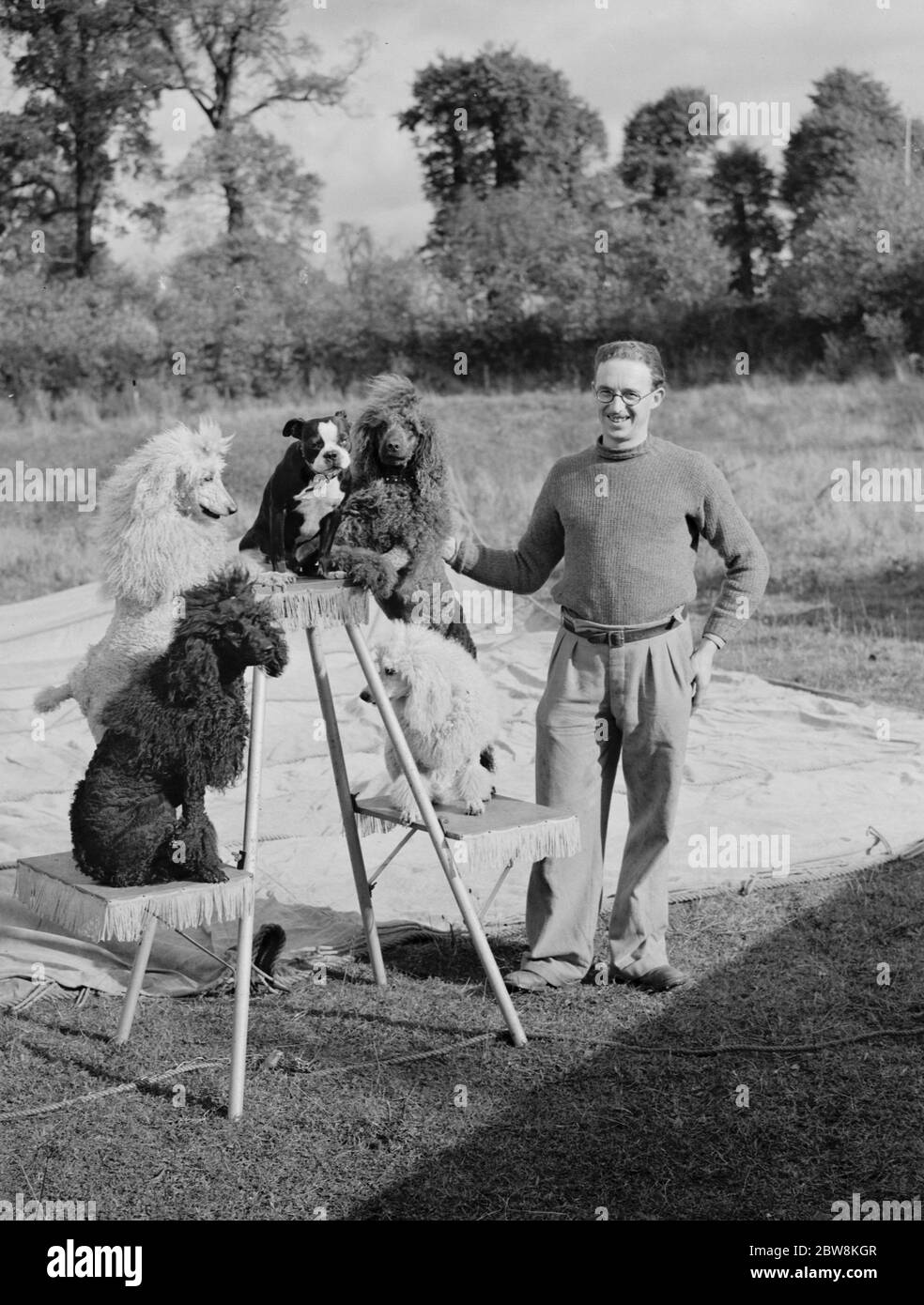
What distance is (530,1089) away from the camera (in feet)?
12.1

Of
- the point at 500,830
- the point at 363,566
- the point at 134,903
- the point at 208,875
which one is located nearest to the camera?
the point at 134,903

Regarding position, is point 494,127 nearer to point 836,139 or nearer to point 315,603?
point 836,139

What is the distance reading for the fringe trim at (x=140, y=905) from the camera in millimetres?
3408

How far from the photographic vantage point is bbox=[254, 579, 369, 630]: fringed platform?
3.53 metres

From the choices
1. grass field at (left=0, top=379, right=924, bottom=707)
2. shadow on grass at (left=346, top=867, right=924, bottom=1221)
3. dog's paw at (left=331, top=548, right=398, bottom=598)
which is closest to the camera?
shadow on grass at (left=346, top=867, right=924, bottom=1221)

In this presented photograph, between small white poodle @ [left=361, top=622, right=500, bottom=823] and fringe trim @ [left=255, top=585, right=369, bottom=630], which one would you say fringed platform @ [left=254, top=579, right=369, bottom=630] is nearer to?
fringe trim @ [left=255, top=585, right=369, bottom=630]

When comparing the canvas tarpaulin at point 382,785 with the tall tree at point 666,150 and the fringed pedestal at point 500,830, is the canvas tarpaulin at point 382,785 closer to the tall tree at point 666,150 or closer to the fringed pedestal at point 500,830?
the fringed pedestal at point 500,830

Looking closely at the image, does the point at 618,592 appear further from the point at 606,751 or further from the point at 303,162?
the point at 303,162

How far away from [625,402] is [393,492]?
0.75 m

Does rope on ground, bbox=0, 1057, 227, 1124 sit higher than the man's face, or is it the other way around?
the man's face

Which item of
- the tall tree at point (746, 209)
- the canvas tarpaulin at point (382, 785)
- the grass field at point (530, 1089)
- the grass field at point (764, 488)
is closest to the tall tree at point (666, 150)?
the tall tree at point (746, 209)

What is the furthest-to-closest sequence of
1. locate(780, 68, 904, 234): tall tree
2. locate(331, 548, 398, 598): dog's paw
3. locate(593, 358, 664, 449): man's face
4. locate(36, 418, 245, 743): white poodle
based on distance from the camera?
locate(780, 68, 904, 234): tall tree < locate(593, 358, 664, 449): man's face < locate(331, 548, 398, 598): dog's paw < locate(36, 418, 245, 743): white poodle

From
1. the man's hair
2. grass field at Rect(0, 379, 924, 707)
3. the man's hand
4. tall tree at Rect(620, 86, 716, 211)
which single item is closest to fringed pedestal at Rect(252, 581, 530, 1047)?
the man's hand

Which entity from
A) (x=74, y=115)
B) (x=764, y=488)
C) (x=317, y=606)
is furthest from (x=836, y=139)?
(x=317, y=606)
